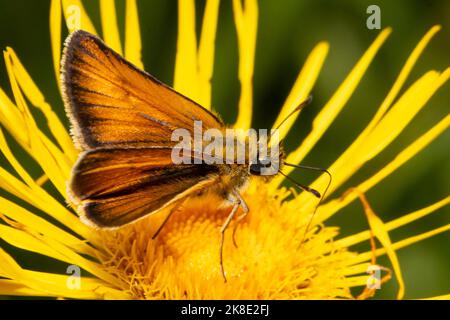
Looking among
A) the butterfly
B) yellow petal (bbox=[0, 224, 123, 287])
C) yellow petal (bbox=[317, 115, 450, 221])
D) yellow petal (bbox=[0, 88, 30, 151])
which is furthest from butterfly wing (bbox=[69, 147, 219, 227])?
yellow petal (bbox=[317, 115, 450, 221])

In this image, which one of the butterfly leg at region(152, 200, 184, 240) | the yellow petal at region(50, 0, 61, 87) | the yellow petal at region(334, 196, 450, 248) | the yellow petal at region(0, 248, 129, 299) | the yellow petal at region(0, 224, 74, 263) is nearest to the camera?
the yellow petal at region(0, 248, 129, 299)

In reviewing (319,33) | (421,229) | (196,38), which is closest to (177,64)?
(196,38)

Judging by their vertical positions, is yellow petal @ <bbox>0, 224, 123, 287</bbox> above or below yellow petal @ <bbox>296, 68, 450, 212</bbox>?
Result: below

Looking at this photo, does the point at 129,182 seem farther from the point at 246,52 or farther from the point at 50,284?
the point at 246,52

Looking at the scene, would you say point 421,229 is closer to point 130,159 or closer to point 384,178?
point 384,178

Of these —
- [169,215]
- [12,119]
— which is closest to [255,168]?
[169,215]

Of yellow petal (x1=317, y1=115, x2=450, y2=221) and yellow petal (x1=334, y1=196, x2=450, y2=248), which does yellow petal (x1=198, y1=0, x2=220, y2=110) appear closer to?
yellow petal (x1=317, y1=115, x2=450, y2=221)
